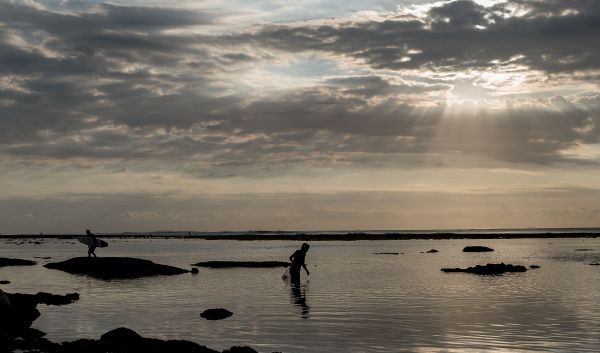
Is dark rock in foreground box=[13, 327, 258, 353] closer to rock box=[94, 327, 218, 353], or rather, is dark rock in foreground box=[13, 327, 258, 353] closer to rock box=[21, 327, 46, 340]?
rock box=[94, 327, 218, 353]

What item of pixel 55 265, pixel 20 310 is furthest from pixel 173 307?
pixel 55 265

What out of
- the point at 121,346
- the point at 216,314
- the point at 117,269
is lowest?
the point at 121,346

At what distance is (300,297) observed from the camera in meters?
39.0

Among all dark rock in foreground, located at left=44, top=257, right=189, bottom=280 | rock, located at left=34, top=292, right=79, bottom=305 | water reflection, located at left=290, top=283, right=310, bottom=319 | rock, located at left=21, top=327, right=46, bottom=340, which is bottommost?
rock, located at left=21, top=327, right=46, bottom=340

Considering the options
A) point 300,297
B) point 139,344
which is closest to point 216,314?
point 139,344

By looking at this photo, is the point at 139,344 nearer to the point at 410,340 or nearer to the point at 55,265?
the point at 410,340

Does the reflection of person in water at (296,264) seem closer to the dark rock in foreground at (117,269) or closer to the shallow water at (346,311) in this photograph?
the shallow water at (346,311)

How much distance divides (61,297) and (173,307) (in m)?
7.06

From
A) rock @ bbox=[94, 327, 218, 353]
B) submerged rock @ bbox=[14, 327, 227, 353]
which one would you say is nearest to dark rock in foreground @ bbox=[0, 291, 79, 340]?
submerged rock @ bbox=[14, 327, 227, 353]

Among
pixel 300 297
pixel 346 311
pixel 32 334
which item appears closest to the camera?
pixel 32 334

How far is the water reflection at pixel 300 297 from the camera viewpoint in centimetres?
3269

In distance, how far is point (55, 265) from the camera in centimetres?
6369

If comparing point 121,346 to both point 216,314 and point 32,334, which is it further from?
point 216,314

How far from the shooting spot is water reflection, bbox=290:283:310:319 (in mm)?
32694
